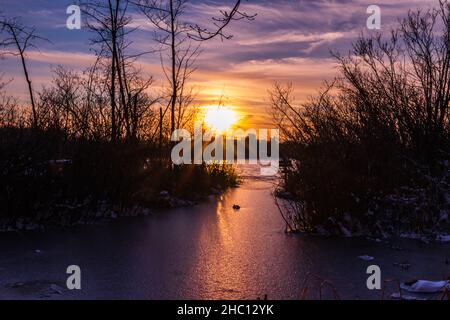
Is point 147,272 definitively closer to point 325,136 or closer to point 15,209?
point 15,209

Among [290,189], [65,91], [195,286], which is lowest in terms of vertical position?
[195,286]

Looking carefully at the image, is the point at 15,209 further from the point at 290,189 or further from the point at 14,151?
the point at 290,189

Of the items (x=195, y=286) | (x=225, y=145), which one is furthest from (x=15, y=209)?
(x=225, y=145)

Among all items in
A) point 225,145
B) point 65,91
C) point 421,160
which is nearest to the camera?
point 421,160

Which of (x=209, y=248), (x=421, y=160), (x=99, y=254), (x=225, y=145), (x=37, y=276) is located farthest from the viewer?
(x=225, y=145)

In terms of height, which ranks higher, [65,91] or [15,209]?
[65,91]

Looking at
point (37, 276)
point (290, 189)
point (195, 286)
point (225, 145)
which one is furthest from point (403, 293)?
point (225, 145)

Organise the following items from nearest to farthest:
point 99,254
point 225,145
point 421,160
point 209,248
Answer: point 99,254
point 209,248
point 421,160
point 225,145

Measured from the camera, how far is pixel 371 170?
8.38m

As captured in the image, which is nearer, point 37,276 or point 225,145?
point 37,276

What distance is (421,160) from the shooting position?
10.1 meters

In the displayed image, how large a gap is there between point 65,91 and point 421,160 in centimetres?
1036

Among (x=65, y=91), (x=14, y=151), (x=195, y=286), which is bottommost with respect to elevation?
(x=195, y=286)

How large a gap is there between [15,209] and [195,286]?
424 cm
